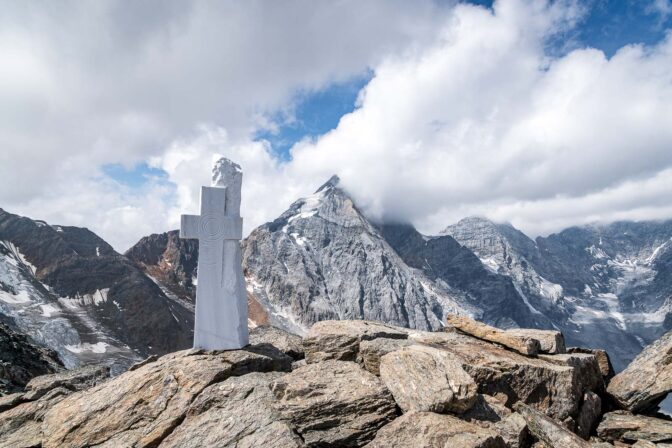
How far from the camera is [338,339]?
14.7 m

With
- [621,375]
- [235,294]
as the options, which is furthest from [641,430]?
[235,294]

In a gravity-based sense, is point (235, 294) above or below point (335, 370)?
above

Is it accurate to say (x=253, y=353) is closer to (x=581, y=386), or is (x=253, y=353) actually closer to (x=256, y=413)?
(x=256, y=413)

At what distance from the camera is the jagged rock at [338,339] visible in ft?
47.2

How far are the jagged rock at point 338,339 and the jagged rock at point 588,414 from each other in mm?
5727

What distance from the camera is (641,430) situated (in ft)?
39.8

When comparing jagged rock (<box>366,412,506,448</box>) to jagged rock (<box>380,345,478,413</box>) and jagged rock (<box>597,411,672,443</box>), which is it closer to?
jagged rock (<box>380,345,478,413</box>)

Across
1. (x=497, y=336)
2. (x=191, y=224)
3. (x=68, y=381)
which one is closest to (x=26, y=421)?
(x=68, y=381)

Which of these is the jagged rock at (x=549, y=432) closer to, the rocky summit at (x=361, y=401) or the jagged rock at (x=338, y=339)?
the rocky summit at (x=361, y=401)

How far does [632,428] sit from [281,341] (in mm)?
12294

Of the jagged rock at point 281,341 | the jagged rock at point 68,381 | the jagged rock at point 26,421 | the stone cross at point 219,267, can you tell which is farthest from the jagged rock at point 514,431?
the jagged rock at point 68,381

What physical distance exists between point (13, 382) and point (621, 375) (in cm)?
2891

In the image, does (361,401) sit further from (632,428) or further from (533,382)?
(632,428)

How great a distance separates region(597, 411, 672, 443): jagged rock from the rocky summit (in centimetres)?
4
